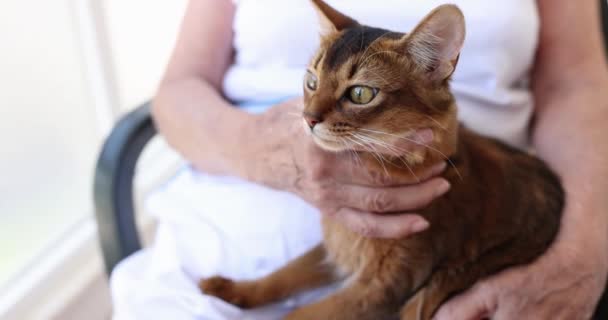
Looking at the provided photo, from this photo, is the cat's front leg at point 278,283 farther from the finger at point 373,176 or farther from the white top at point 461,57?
the white top at point 461,57

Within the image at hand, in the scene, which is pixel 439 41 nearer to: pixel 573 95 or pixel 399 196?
pixel 399 196

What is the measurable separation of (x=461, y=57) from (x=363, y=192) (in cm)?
33

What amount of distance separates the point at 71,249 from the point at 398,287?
3.34 ft

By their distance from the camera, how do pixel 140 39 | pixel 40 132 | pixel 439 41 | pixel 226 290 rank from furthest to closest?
pixel 140 39 < pixel 40 132 < pixel 226 290 < pixel 439 41

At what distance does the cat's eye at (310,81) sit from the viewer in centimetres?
83

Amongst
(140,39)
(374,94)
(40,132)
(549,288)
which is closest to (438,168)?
(374,94)

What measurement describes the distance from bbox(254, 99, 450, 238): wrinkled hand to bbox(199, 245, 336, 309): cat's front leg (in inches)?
5.2

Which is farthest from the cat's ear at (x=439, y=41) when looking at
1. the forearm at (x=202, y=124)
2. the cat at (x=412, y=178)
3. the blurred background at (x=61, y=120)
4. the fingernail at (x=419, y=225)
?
the blurred background at (x=61, y=120)

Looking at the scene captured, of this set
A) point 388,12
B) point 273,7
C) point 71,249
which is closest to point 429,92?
point 388,12

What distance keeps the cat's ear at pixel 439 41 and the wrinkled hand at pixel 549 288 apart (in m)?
0.35

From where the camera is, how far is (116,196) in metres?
1.00

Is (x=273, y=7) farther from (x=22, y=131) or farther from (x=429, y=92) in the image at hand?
(x=22, y=131)

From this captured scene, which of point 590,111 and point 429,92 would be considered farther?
point 590,111

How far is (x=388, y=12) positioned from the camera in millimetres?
971
